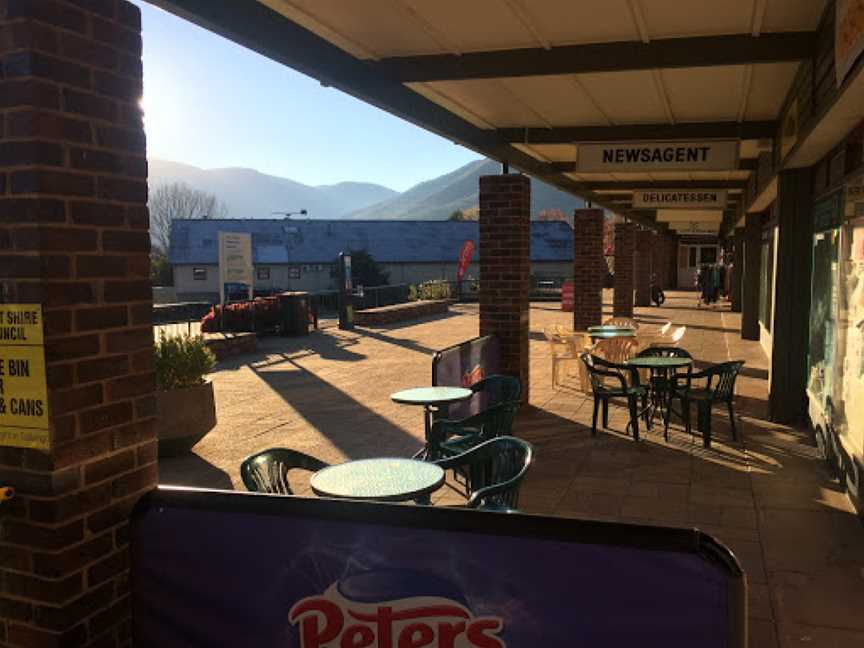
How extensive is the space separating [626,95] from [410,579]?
241 inches

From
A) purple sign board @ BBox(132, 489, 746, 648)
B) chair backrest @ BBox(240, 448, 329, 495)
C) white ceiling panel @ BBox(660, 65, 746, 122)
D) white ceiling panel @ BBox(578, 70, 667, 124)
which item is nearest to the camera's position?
purple sign board @ BBox(132, 489, 746, 648)

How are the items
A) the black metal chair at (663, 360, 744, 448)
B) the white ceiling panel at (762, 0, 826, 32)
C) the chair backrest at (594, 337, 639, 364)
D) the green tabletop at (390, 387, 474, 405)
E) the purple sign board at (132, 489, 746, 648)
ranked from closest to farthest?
the purple sign board at (132, 489, 746, 648), the white ceiling panel at (762, 0, 826, 32), the green tabletop at (390, 387, 474, 405), the black metal chair at (663, 360, 744, 448), the chair backrest at (594, 337, 639, 364)

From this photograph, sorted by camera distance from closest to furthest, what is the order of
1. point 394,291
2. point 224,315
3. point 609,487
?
point 609,487 < point 224,315 < point 394,291

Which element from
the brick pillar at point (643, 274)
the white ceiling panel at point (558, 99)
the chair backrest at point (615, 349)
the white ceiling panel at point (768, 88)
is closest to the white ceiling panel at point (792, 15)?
the white ceiling panel at point (768, 88)

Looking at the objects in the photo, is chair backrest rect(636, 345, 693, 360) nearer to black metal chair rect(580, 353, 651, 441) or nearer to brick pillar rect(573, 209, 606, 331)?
black metal chair rect(580, 353, 651, 441)

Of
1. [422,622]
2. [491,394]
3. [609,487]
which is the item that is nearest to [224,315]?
[491,394]

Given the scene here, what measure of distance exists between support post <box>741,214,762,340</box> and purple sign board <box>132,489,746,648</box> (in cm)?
1702

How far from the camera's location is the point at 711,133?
8.59 meters

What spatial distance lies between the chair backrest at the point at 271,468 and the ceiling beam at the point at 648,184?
10497mm

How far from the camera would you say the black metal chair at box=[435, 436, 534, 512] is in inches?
154

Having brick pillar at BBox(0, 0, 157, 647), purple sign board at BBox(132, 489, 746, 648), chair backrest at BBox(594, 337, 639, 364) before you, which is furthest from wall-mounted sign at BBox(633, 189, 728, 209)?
purple sign board at BBox(132, 489, 746, 648)

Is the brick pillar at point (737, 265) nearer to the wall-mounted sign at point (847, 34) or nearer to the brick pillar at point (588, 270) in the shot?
the brick pillar at point (588, 270)

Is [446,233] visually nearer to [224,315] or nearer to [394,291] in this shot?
[394,291]

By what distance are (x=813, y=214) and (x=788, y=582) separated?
495 cm
